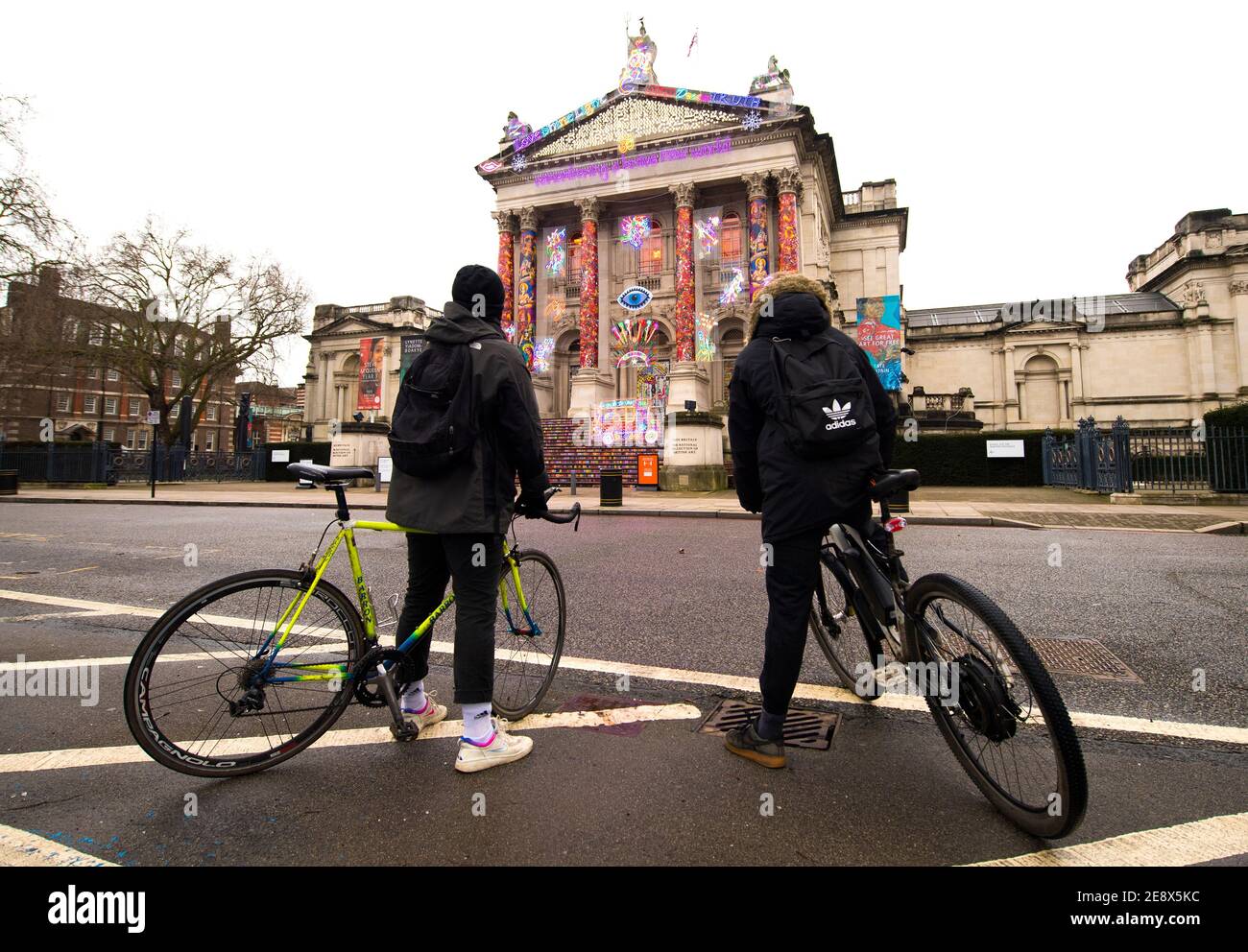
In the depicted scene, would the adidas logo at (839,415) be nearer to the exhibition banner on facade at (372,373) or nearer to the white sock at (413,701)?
the white sock at (413,701)

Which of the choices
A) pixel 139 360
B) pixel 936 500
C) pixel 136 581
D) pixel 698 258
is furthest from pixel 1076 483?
pixel 139 360

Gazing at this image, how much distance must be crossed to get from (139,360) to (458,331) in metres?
42.8

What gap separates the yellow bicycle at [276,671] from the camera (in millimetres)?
2326

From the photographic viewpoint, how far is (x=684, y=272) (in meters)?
32.8

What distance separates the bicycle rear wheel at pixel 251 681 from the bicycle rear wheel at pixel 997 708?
2421 millimetres

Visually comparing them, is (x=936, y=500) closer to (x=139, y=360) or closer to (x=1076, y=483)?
(x=1076, y=483)

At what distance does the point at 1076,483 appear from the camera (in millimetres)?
20344

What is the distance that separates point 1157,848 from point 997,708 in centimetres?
53

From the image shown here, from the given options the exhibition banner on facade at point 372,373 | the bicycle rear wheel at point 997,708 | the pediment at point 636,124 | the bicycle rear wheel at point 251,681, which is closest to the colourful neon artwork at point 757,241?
the pediment at point 636,124

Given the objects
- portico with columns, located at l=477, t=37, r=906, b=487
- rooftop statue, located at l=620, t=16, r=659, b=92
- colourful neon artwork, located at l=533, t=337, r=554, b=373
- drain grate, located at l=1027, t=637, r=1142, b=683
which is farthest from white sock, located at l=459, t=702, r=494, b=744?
rooftop statue, located at l=620, t=16, r=659, b=92

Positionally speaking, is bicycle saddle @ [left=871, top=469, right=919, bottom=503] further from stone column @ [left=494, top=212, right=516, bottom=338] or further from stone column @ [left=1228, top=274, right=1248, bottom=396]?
stone column @ [left=1228, top=274, right=1248, bottom=396]

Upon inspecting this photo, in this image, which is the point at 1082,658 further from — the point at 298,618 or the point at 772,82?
the point at 772,82

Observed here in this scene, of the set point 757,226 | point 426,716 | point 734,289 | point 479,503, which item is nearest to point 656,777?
point 426,716

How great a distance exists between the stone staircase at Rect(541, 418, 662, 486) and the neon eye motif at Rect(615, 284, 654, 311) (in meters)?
11.8
